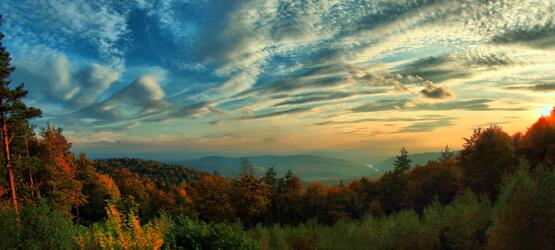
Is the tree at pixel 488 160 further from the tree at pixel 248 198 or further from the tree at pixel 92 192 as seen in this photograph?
the tree at pixel 92 192

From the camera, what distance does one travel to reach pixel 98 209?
81.3 meters

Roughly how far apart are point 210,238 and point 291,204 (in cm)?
5637

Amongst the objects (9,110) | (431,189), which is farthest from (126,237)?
(431,189)

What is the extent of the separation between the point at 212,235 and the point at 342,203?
52.7 meters

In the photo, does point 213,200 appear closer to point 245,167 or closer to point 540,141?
point 245,167

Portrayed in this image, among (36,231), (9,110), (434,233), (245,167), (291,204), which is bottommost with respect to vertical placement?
(291,204)

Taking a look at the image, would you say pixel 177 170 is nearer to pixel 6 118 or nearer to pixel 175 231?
pixel 6 118

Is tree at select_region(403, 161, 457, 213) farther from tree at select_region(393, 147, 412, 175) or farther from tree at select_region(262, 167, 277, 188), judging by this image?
tree at select_region(262, 167, 277, 188)

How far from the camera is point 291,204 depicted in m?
75.9

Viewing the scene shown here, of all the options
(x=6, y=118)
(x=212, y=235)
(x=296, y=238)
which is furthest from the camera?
(x=296, y=238)

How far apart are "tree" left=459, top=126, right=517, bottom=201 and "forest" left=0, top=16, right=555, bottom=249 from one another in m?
0.13

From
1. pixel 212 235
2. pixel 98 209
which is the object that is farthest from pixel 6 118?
pixel 98 209

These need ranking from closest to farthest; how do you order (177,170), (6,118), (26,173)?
1. (6,118)
2. (26,173)
3. (177,170)

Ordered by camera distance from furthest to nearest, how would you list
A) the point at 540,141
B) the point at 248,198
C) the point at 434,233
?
the point at 248,198, the point at 540,141, the point at 434,233
